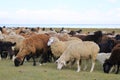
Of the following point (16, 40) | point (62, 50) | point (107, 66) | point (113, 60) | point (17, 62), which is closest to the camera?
point (113, 60)

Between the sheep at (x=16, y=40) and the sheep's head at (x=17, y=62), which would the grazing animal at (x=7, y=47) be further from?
the sheep's head at (x=17, y=62)

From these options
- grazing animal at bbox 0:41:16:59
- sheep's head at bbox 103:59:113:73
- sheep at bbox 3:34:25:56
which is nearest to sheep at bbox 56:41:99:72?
sheep's head at bbox 103:59:113:73

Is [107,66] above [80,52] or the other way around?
the other way around

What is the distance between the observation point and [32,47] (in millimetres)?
18516

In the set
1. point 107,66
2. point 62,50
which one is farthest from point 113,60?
point 62,50

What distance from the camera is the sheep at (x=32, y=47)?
59.5 ft

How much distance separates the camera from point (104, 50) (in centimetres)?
1973

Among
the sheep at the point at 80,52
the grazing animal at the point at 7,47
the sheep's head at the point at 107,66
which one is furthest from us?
the grazing animal at the point at 7,47

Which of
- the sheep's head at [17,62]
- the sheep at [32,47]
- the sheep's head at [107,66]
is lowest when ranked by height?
the sheep's head at [17,62]

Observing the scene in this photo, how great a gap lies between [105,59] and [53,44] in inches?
124

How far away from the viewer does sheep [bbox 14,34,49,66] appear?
18141 mm

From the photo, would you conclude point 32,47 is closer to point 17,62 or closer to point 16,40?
point 17,62

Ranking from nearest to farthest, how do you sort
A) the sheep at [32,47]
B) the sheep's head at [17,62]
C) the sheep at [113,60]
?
1. the sheep at [113,60]
2. the sheep's head at [17,62]
3. the sheep at [32,47]

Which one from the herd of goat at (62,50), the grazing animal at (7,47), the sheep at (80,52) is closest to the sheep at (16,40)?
the herd of goat at (62,50)
